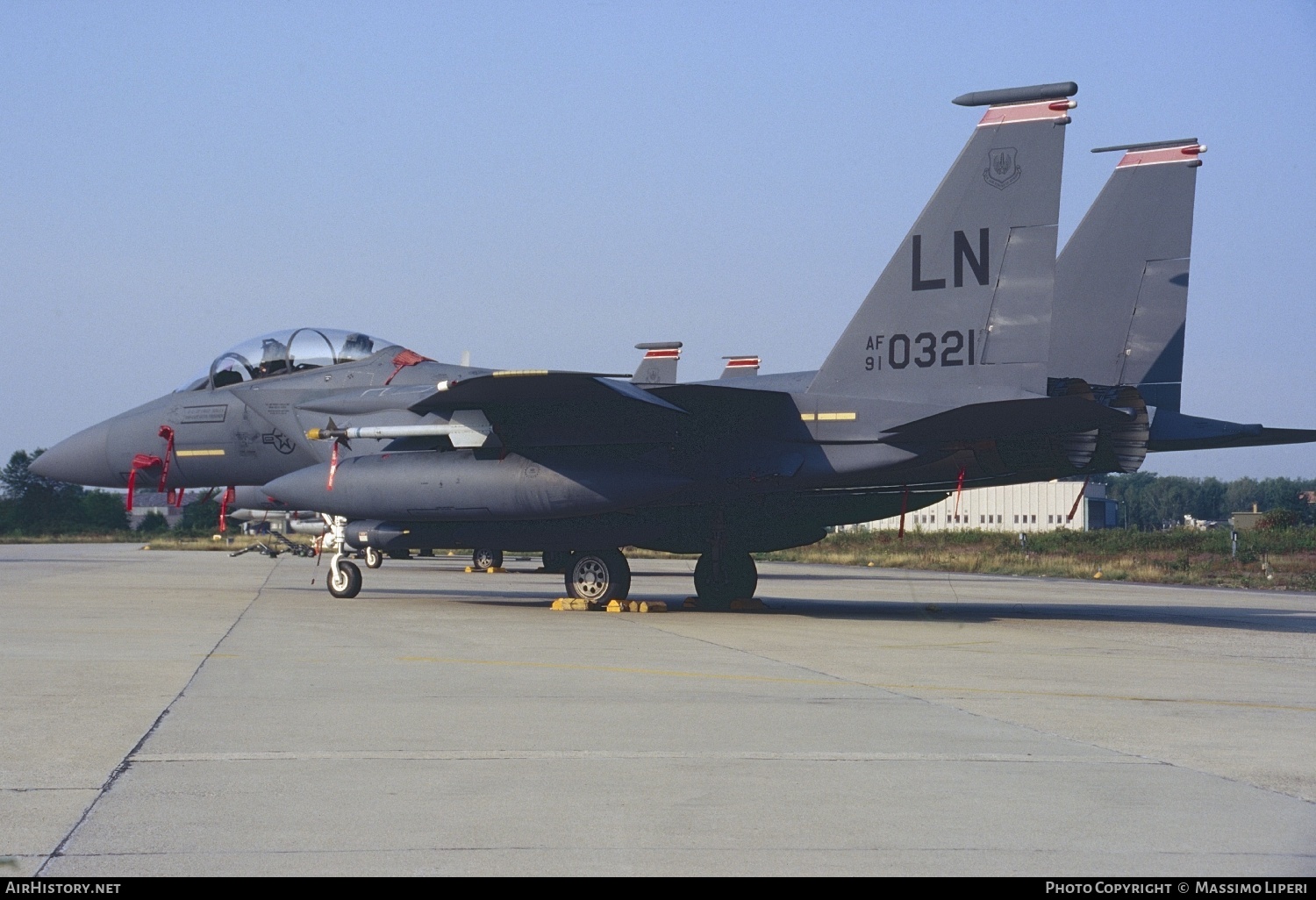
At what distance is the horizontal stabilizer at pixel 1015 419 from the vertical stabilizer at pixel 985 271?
1.35 ft

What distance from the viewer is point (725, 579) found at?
16.6 meters

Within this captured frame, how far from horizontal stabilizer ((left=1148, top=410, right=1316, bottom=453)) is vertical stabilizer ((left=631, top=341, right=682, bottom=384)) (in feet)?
49.0

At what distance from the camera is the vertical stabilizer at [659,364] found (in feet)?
94.9

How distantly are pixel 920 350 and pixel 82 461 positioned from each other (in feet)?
41.2

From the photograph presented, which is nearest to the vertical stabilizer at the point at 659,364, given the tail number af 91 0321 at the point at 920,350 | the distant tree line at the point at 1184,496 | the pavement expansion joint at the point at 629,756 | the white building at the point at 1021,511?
the tail number af 91 0321 at the point at 920,350

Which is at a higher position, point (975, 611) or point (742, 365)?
point (742, 365)

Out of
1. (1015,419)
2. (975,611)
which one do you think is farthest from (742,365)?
(1015,419)

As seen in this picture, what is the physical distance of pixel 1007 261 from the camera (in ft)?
42.4

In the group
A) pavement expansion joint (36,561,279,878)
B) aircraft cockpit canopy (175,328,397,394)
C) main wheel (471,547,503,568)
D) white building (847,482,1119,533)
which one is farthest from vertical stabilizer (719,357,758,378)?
white building (847,482,1119,533)

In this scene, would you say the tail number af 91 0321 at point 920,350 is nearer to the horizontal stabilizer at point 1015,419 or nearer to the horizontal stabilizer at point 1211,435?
the horizontal stabilizer at point 1015,419

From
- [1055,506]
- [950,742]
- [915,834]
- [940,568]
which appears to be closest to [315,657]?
[950,742]

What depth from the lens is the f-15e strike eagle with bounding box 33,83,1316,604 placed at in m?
12.9

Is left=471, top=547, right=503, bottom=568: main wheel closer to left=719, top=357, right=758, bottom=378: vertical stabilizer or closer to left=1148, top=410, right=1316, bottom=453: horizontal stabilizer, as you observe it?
left=719, top=357, right=758, bottom=378: vertical stabilizer

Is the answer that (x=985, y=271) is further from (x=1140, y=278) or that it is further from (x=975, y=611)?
(x=975, y=611)
